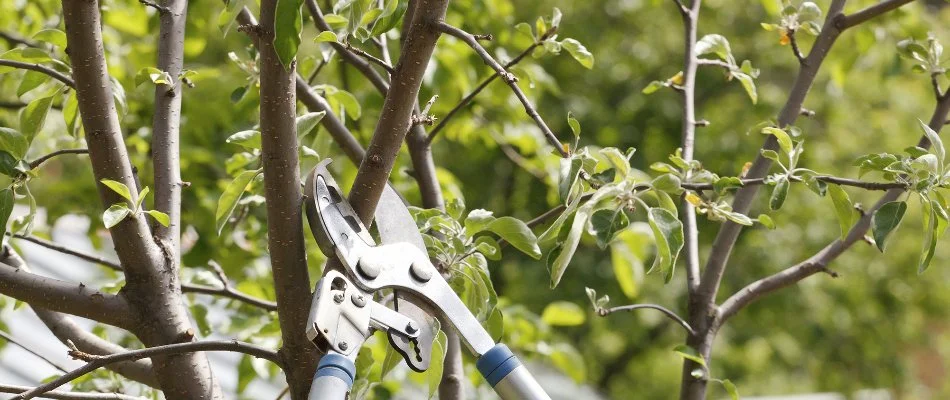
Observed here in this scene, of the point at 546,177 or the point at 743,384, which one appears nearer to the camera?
the point at 546,177

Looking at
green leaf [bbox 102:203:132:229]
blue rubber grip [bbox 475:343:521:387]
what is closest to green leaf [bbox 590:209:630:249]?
blue rubber grip [bbox 475:343:521:387]

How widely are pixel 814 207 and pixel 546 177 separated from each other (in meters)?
5.61

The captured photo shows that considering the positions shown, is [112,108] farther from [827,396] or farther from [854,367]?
[854,367]

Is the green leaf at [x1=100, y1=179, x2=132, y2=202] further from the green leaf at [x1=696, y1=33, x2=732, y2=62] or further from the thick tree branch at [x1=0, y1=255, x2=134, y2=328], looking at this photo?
the green leaf at [x1=696, y1=33, x2=732, y2=62]

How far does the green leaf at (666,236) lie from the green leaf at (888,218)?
242mm

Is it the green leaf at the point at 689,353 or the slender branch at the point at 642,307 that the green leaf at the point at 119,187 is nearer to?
the slender branch at the point at 642,307

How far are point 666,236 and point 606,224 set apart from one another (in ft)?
0.22

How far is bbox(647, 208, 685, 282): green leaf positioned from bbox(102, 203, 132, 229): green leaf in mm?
582

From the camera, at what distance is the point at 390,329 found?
1.10 m

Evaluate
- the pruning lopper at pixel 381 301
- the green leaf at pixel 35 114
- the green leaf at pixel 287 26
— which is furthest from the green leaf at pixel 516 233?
the green leaf at pixel 35 114

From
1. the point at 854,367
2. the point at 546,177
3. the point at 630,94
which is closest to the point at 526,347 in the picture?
the point at 546,177

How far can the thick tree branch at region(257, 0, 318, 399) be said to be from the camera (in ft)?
3.35

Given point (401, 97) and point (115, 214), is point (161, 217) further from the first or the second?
point (401, 97)

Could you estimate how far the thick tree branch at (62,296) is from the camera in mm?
1160
